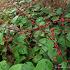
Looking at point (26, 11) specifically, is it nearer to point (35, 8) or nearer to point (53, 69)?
point (35, 8)

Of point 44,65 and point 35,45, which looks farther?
point 35,45

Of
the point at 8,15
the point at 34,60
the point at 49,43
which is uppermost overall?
the point at 8,15

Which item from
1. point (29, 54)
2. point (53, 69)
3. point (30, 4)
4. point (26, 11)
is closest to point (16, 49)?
point (29, 54)

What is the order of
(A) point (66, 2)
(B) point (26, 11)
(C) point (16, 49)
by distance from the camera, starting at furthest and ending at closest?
1. (B) point (26, 11)
2. (A) point (66, 2)
3. (C) point (16, 49)

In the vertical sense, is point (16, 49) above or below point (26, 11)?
below

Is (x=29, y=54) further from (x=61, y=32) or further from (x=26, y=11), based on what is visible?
(x=26, y=11)

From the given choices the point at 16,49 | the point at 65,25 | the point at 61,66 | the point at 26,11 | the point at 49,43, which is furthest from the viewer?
the point at 26,11

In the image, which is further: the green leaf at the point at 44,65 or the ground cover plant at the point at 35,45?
the ground cover plant at the point at 35,45

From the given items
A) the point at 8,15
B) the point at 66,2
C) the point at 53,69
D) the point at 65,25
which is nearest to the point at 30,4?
the point at 8,15

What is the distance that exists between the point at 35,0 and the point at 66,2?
68 centimetres

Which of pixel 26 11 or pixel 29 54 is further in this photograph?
pixel 26 11

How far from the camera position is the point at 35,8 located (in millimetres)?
3469

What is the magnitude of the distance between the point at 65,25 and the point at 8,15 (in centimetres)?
111

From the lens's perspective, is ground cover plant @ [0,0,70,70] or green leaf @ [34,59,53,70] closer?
green leaf @ [34,59,53,70]
